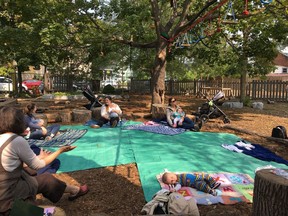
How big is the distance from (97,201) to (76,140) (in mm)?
3248

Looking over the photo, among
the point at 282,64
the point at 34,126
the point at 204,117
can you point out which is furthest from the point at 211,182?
the point at 282,64

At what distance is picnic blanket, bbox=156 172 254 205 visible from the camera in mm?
3705

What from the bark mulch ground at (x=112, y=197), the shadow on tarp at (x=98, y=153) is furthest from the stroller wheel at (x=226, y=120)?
the shadow on tarp at (x=98, y=153)

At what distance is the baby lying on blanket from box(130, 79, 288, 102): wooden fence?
1458cm

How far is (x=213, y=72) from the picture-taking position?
3297 cm

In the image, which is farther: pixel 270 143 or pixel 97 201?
pixel 270 143

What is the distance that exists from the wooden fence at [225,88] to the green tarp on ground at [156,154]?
11721mm

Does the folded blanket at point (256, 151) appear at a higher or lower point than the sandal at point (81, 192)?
higher

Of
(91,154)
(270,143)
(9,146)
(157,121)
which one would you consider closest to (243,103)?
(157,121)

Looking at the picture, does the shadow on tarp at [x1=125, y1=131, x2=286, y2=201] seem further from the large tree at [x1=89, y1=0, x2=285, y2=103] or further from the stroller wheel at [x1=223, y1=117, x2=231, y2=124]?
the large tree at [x1=89, y1=0, x2=285, y2=103]

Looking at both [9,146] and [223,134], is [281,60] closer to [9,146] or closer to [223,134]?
[223,134]

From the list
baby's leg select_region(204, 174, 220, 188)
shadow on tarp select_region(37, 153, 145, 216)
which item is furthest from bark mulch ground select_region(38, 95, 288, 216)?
baby's leg select_region(204, 174, 220, 188)

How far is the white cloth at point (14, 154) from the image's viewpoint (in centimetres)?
252

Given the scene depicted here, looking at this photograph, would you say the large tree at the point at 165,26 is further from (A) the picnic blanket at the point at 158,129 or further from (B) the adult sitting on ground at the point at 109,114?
(A) the picnic blanket at the point at 158,129
